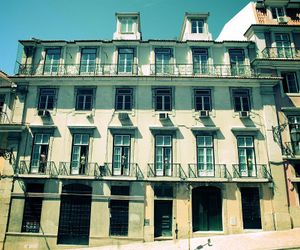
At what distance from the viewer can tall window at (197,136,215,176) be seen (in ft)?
64.1

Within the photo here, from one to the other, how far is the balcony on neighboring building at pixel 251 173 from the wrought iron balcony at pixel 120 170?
683cm

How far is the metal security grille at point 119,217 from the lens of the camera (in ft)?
60.7

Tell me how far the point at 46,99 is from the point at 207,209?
14834 mm

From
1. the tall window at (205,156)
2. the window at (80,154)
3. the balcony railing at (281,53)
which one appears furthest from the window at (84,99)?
the balcony railing at (281,53)

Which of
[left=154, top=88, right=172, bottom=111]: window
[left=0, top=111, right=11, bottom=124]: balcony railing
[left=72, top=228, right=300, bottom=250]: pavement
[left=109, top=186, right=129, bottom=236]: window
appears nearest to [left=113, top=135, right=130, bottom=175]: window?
[left=109, top=186, right=129, bottom=236]: window

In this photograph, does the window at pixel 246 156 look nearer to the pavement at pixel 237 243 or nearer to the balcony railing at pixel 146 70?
the pavement at pixel 237 243

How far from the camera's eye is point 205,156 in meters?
19.9

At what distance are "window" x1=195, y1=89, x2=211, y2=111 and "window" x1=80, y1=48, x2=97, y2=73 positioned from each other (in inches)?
339

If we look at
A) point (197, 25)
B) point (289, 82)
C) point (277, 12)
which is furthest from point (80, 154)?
point (277, 12)

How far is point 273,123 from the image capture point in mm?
20234

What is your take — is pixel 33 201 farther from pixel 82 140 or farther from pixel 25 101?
pixel 25 101

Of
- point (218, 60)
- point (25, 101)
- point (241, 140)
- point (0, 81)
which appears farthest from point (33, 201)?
point (218, 60)

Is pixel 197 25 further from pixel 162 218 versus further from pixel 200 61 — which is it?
pixel 162 218

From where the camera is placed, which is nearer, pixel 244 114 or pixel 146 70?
pixel 244 114
